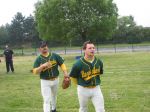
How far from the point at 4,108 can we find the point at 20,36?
7875 cm

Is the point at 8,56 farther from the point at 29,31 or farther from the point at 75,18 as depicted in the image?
the point at 29,31

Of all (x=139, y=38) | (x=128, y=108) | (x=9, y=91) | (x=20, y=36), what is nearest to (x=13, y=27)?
(x=20, y=36)

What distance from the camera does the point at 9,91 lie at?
1714 centimetres

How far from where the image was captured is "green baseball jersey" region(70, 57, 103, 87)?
8.80 metres

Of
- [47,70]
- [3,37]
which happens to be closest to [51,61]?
[47,70]

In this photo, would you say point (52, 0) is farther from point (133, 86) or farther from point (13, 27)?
point (13, 27)

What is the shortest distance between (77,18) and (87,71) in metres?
34.6

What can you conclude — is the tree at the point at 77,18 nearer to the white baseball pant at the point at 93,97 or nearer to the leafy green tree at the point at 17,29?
the white baseball pant at the point at 93,97

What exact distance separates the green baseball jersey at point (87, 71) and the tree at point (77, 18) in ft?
111

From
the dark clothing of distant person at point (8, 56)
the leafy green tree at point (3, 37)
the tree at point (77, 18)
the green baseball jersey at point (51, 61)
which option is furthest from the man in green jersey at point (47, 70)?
the leafy green tree at point (3, 37)

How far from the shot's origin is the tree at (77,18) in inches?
1688

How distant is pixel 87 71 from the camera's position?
8789 millimetres

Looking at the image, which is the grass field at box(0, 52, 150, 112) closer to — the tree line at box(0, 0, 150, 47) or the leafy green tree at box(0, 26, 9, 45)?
the tree line at box(0, 0, 150, 47)

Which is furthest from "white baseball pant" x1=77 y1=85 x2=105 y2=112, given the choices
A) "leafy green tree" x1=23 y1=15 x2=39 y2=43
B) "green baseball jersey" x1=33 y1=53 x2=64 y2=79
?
"leafy green tree" x1=23 y1=15 x2=39 y2=43
